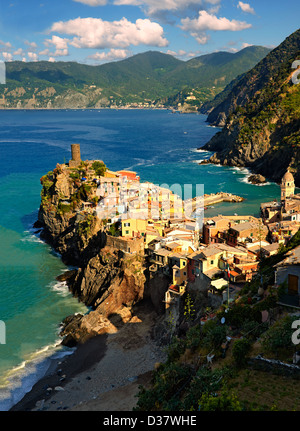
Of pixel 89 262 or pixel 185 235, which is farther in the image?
pixel 89 262

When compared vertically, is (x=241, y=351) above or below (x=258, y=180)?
below

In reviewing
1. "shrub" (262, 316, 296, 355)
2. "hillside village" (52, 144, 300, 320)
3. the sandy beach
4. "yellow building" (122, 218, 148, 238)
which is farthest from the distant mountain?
"shrub" (262, 316, 296, 355)

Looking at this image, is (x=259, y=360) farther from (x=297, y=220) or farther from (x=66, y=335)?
(x=297, y=220)

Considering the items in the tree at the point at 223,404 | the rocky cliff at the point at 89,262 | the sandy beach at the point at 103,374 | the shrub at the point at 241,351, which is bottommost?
the sandy beach at the point at 103,374

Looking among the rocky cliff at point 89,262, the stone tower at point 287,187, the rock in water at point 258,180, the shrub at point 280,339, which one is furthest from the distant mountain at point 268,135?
the shrub at point 280,339

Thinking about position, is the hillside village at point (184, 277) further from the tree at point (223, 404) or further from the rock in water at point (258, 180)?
the rock in water at point (258, 180)

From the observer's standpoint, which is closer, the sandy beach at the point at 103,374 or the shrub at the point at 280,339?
the shrub at the point at 280,339

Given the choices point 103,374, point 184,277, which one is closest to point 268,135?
point 184,277

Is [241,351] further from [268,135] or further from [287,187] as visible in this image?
[268,135]
